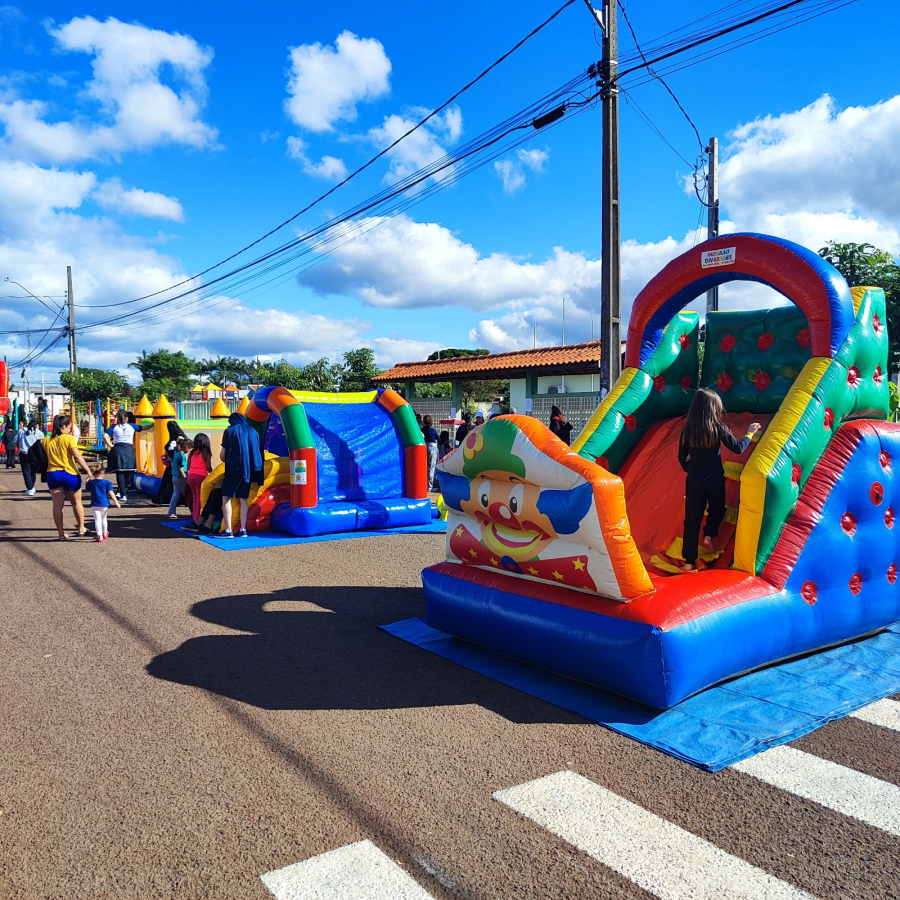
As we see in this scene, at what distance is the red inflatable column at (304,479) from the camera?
9.95 m

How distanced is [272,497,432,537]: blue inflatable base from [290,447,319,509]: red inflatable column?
11 centimetres

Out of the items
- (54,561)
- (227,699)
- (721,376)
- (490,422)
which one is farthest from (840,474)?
(54,561)

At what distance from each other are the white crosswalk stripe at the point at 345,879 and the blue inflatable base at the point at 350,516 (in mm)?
7419

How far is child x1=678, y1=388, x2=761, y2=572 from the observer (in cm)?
505

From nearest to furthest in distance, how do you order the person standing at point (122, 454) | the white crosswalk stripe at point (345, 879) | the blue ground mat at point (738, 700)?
the white crosswalk stripe at point (345, 879) → the blue ground mat at point (738, 700) → the person standing at point (122, 454)

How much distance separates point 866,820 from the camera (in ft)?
9.89

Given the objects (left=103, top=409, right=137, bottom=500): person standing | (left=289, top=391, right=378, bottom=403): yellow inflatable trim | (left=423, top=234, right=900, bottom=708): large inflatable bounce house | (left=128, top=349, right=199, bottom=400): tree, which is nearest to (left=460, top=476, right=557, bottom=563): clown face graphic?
(left=423, top=234, right=900, bottom=708): large inflatable bounce house

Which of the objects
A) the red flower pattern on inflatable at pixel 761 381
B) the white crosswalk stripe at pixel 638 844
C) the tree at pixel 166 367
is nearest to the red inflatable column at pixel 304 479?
the red flower pattern on inflatable at pixel 761 381

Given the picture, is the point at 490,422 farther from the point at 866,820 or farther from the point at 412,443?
the point at 412,443

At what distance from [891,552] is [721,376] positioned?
192 centimetres

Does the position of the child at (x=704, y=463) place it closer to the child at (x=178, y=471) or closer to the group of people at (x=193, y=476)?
the group of people at (x=193, y=476)

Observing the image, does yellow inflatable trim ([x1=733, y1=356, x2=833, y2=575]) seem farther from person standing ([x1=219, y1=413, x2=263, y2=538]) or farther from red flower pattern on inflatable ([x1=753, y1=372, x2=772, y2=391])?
person standing ([x1=219, y1=413, x2=263, y2=538])

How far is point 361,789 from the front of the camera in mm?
3291

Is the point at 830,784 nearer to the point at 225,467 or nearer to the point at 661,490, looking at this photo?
the point at 661,490
